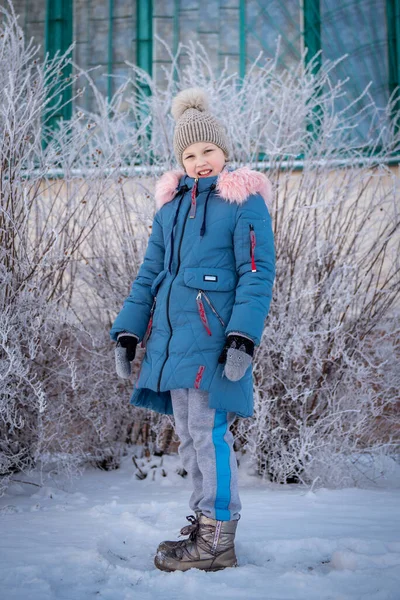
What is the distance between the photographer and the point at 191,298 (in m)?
2.17

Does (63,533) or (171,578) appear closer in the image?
(171,578)

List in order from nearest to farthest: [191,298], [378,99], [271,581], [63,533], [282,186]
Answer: [271,581] < [191,298] < [63,533] < [282,186] < [378,99]

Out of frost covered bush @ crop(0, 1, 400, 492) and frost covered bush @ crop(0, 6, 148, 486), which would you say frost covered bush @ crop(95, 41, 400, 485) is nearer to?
frost covered bush @ crop(0, 1, 400, 492)

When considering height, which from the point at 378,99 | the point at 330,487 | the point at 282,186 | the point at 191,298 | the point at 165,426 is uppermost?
the point at 378,99

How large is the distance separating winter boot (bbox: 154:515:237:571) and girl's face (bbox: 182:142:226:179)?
1268mm

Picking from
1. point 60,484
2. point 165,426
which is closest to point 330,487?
point 165,426

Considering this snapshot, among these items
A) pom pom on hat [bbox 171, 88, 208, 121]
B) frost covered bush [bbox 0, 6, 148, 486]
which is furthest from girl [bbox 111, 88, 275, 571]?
frost covered bush [bbox 0, 6, 148, 486]

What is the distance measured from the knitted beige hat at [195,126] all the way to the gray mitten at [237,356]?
85 centimetres

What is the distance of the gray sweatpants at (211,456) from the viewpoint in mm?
2074

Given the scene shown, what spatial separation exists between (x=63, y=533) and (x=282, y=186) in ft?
7.51

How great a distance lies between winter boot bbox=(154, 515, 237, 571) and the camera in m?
2.05

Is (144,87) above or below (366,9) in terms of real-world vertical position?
below

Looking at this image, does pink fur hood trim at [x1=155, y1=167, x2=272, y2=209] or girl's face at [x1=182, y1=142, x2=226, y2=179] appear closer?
pink fur hood trim at [x1=155, y1=167, x2=272, y2=209]

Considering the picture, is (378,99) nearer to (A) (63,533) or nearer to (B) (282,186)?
(B) (282,186)
